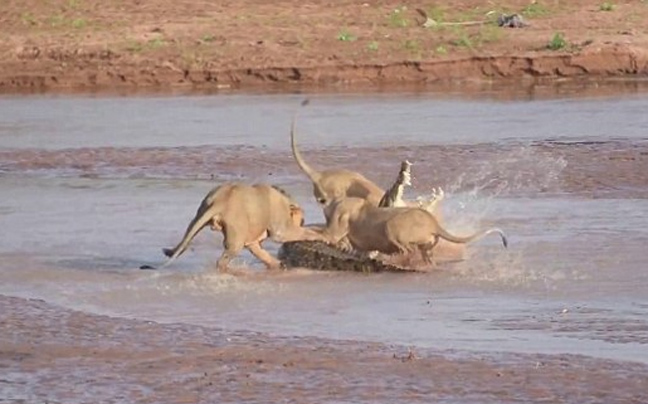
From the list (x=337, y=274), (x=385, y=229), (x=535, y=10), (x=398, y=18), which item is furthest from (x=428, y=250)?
(x=535, y=10)

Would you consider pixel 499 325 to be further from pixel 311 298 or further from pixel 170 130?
pixel 170 130

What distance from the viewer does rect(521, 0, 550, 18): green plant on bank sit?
96.9 ft

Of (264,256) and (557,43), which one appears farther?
(557,43)

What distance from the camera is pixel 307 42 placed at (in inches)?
1104

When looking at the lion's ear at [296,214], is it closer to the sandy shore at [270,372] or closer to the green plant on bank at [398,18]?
the sandy shore at [270,372]

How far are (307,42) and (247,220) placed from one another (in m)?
16.5

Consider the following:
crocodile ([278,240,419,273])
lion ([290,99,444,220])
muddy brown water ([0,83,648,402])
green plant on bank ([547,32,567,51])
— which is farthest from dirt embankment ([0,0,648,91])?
crocodile ([278,240,419,273])

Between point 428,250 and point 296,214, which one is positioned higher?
point 296,214

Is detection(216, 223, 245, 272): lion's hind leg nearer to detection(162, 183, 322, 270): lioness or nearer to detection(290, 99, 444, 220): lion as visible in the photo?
detection(162, 183, 322, 270): lioness

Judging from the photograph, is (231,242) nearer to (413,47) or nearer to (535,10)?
(413,47)

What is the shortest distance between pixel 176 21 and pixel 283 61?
3.48 m

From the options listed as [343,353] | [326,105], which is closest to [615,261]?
[343,353]

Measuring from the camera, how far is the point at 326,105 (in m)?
23.4

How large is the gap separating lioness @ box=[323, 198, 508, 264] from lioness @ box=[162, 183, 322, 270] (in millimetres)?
178
